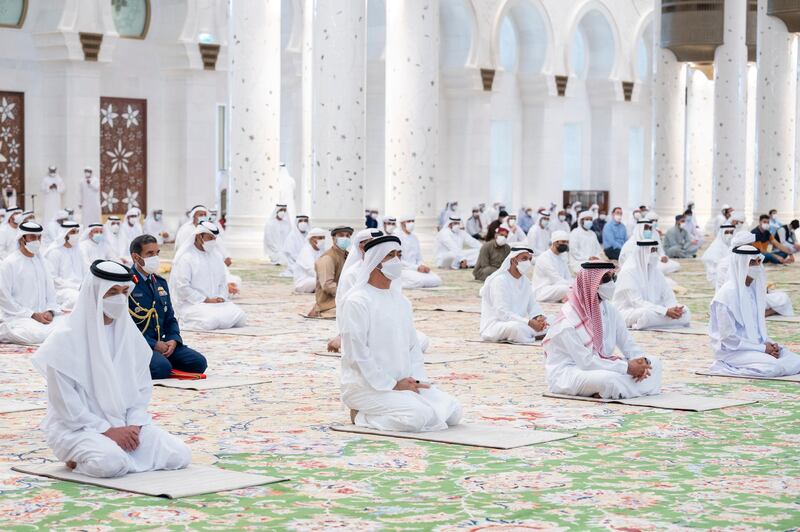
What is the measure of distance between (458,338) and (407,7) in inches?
280

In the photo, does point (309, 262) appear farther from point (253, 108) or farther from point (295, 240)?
point (253, 108)

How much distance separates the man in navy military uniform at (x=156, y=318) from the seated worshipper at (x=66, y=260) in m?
3.37

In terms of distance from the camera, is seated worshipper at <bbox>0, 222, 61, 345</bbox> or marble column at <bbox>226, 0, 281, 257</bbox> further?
marble column at <bbox>226, 0, 281, 257</bbox>

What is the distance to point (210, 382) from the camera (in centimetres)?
618

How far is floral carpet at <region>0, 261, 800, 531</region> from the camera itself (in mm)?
3602

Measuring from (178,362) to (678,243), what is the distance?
1157cm

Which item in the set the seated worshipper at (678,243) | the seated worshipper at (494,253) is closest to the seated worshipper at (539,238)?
the seated worshipper at (678,243)

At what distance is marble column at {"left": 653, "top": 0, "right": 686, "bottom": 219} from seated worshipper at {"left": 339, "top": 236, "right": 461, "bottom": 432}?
1568cm

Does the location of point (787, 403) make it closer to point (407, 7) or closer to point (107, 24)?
point (407, 7)

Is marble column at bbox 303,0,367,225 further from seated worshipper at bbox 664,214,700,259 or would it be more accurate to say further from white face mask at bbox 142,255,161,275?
white face mask at bbox 142,255,161,275

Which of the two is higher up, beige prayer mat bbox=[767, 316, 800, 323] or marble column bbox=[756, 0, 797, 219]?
marble column bbox=[756, 0, 797, 219]

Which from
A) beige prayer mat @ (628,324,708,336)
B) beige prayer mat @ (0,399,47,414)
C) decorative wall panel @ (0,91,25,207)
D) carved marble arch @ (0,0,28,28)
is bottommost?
beige prayer mat @ (0,399,47,414)

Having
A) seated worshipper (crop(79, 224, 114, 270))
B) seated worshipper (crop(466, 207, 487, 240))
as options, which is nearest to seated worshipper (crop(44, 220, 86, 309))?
seated worshipper (crop(79, 224, 114, 270))

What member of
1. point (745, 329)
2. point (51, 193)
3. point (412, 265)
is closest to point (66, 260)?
point (412, 265)
